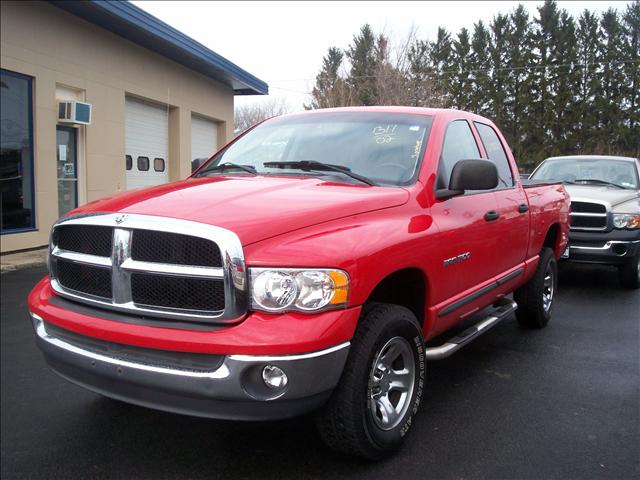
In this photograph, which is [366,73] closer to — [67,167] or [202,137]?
[202,137]

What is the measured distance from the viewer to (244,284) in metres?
2.45

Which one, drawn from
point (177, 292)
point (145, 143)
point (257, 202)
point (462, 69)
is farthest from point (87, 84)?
point (462, 69)

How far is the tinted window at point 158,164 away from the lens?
14062 millimetres

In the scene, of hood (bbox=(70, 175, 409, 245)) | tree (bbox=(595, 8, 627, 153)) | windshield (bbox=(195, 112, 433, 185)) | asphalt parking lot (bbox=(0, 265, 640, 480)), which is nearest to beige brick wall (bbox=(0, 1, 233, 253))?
asphalt parking lot (bbox=(0, 265, 640, 480))

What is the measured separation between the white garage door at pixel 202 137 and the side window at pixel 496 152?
11.6m

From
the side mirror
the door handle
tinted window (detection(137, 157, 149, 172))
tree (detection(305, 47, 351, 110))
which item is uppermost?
tree (detection(305, 47, 351, 110))

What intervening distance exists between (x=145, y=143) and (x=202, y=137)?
3049mm

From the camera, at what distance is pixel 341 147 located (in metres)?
3.83

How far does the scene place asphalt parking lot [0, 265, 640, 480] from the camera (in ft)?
9.53

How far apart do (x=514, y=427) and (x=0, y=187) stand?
29.3 ft

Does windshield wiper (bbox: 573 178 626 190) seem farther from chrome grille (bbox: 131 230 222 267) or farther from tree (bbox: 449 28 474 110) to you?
tree (bbox: 449 28 474 110)

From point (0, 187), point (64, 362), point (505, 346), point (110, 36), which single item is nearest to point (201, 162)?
point (64, 362)

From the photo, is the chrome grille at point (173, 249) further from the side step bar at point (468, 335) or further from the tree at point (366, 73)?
the tree at point (366, 73)

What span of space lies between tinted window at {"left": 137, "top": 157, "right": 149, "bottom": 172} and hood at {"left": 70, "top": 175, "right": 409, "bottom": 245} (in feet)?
34.7
